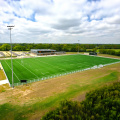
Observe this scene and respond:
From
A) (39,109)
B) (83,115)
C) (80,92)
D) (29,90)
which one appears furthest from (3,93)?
(83,115)

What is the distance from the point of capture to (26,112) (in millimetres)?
13273

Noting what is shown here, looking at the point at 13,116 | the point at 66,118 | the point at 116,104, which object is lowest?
the point at 13,116

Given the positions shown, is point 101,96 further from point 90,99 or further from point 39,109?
point 39,109

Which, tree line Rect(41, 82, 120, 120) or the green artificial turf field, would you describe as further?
the green artificial turf field

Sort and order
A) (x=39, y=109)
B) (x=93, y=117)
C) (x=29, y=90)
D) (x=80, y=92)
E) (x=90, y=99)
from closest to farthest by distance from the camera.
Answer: (x=93, y=117)
(x=90, y=99)
(x=39, y=109)
(x=80, y=92)
(x=29, y=90)

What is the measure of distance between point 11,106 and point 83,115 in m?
10.8

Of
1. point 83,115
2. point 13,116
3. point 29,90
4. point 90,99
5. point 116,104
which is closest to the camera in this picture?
point 83,115

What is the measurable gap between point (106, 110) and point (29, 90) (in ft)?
48.3

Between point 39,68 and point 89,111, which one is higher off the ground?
point 89,111

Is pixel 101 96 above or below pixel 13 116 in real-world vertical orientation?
above

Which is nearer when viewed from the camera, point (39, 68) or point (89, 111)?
point (89, 111)

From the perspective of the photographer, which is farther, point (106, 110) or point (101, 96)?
point (101, 96)

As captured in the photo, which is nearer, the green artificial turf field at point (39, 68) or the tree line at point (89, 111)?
the tree line at point (89, 111)

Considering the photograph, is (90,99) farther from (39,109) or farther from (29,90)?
(29,90)
